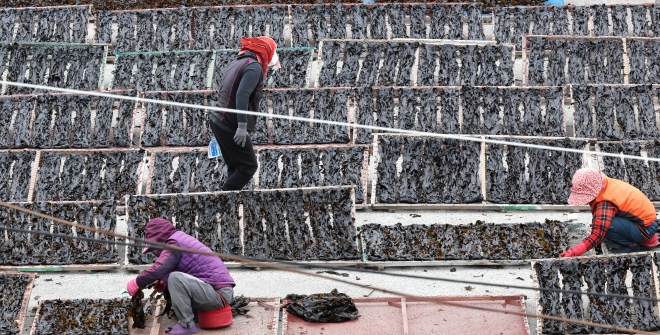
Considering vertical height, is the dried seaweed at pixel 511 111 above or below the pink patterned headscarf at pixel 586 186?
above

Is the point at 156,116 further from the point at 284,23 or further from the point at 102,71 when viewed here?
the point at 284,23

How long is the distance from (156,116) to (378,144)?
8.87 ft

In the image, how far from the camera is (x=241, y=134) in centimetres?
963

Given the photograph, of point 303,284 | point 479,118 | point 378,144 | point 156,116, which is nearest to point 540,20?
point 479,118

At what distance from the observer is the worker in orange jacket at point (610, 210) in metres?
8.88

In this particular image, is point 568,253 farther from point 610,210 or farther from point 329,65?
point 329,65

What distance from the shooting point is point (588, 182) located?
28.9 feet

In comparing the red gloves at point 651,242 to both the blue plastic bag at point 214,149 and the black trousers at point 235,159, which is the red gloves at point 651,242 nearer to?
the black trousers at point 235,159

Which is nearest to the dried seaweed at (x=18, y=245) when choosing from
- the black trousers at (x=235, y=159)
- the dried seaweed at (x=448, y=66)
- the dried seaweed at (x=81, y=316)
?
the dried seaweed at (x=81, y=316)

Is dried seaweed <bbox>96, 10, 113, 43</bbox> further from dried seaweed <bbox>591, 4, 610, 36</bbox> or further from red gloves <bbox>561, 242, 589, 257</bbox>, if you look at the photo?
red gloves <bbox>561, 242, 589, 257</bbox>

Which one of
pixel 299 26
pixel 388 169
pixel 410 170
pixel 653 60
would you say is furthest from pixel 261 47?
pixel 653 60

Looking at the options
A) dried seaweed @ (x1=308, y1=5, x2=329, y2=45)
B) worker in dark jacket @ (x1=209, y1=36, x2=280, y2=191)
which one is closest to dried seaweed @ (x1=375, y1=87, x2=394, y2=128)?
worker in dark jacket @ (x1=209, y1=36, x2=280, y2=191)

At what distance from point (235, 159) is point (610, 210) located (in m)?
3.56

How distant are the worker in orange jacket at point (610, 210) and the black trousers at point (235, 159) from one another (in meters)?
3.08
